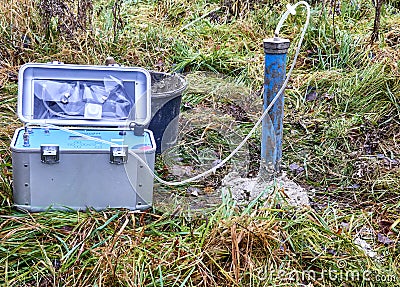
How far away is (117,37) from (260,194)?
2437 mm

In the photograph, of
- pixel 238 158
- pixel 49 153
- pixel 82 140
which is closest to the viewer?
pixel 49 153

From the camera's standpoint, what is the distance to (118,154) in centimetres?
282

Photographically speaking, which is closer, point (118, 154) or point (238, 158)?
point (118, 154)

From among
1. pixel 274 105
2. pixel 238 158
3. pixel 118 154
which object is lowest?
pixel 238 158

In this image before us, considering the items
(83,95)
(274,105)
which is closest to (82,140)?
(83,95)

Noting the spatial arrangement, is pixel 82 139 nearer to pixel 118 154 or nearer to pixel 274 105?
pixel 118 154

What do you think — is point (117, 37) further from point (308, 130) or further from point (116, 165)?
point (116, 165)

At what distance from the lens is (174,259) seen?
2.63m

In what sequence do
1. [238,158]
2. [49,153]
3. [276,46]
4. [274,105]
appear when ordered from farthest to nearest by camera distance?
[238,158], [274,105], [276,46], [49,153]

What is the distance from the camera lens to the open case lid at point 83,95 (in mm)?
3078

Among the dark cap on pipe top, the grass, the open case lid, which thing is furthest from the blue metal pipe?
the open case lid

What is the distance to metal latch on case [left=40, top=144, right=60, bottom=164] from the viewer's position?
2760 millimetres

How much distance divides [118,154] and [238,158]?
115cm

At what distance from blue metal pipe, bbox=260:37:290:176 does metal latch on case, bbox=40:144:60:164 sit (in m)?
1.24
